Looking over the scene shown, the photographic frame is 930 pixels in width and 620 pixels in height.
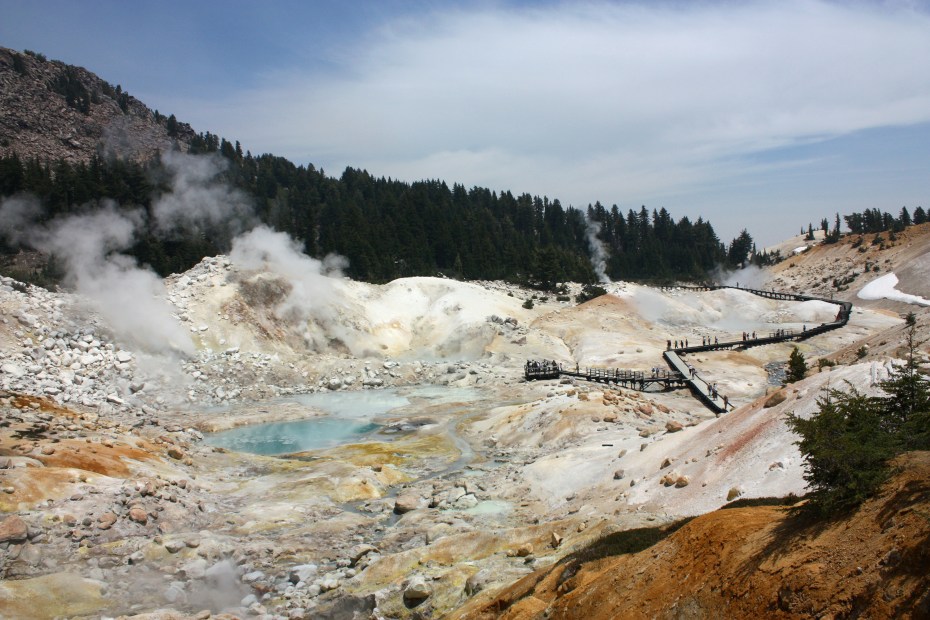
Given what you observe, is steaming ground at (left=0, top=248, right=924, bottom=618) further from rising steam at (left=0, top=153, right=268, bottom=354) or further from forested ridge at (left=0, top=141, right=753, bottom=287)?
forested ridge at (left=0, top=141, right=753, bottom=287)

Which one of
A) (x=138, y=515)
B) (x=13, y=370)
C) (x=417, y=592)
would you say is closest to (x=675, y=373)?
(x=417, y=592)

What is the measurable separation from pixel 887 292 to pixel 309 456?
79981mm

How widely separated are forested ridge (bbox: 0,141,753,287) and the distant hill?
1804cm

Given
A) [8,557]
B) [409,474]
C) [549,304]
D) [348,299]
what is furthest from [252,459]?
[549,304]

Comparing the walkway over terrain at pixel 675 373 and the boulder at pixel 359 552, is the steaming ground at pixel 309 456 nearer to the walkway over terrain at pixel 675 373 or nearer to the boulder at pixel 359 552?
the boulder at pixel 359 552

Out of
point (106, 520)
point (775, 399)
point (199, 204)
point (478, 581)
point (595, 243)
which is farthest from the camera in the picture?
point (595, 243)

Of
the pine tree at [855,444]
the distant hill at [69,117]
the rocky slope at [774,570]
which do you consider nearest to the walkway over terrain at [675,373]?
the pine tree at [855,444]

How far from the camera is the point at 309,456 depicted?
28.3m

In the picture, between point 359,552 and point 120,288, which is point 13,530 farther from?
point 120,288

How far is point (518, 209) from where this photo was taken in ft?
417

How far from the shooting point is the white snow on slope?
74500mm

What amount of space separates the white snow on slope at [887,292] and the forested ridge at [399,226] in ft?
93.9

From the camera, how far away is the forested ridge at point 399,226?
71.8 metres

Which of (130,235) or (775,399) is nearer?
(775,399)
